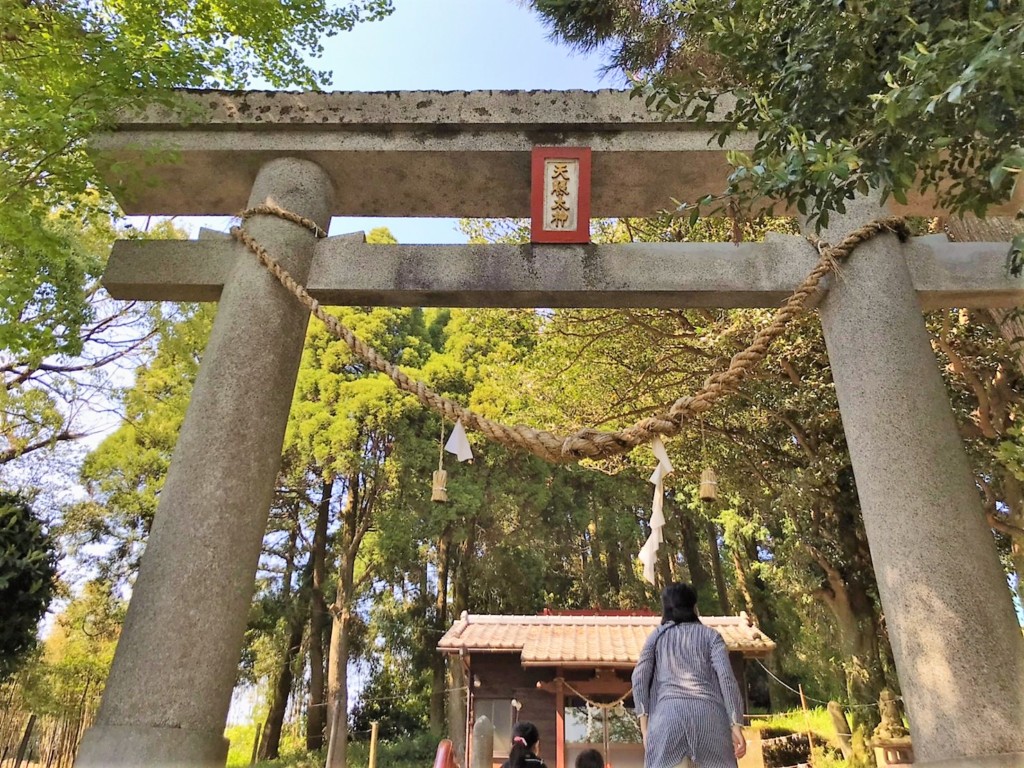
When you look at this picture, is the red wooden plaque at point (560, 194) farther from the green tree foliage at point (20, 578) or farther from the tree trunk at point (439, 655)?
the tree trunk at point (439, 655)

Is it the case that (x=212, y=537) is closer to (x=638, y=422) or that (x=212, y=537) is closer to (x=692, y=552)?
(x=638, y=422)

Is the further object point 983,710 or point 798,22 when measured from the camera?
point 798,22

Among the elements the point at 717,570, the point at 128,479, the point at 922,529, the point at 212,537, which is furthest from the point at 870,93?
the point at 717,570

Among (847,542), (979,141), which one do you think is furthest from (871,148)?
(847,542)

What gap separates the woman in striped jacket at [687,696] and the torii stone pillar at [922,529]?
0.75 metres

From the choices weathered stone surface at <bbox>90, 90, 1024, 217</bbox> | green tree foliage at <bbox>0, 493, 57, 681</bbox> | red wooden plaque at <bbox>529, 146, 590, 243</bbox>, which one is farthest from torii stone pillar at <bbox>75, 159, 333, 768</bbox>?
green tree foliage at <bbox>0, 493, 57, 681</bbox>

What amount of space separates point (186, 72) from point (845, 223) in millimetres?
3786

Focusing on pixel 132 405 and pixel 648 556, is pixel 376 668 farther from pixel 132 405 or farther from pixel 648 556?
pixel 648 556

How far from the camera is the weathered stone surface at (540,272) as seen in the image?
3488 mm

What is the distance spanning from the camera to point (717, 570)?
18.8 meters

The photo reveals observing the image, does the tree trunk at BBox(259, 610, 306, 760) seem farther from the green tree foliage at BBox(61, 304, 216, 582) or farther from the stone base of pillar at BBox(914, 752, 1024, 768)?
the stone base of pillar at BBox(914, 752, 1024, 768)

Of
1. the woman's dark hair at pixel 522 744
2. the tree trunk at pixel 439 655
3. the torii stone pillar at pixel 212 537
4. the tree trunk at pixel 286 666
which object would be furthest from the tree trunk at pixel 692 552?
the torii stone pillar at pixel 212 537

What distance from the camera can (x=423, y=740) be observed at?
16.5m

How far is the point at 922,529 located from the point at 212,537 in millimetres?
3080
